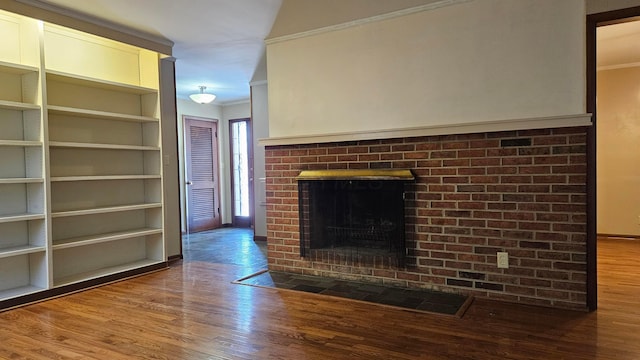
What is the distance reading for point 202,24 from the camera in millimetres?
3906

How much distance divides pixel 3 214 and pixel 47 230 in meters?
0.34

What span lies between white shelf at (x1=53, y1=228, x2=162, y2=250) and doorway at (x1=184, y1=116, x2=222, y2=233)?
283 centimetres

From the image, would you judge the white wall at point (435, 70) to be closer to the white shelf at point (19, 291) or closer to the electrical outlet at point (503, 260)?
the electrical outlet at point (503, 260)

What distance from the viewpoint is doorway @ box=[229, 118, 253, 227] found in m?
7.45

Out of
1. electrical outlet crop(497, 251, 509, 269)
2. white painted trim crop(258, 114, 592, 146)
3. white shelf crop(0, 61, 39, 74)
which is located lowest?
electrical outlet crop(497, 251, 509, 269)

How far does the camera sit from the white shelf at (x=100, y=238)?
3.51 meters

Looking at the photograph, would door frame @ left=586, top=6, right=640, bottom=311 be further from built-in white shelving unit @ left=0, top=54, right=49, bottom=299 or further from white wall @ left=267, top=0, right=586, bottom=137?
built-in white shelving unit @ left=0, top=54, right=49, bottom=299

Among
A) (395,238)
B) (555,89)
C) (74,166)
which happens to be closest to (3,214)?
(74,166)

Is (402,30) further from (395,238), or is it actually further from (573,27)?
(395,238)

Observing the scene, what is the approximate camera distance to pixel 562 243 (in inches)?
112

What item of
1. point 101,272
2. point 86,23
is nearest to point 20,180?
point 101,272

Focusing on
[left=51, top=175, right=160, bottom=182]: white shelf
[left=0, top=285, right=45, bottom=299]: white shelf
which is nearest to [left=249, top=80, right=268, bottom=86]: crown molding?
[left=51, top=175, right=160, bottom=182]: white shelf

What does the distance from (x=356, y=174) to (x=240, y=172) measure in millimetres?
4402

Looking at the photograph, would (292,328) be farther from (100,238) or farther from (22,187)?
(22,187)
